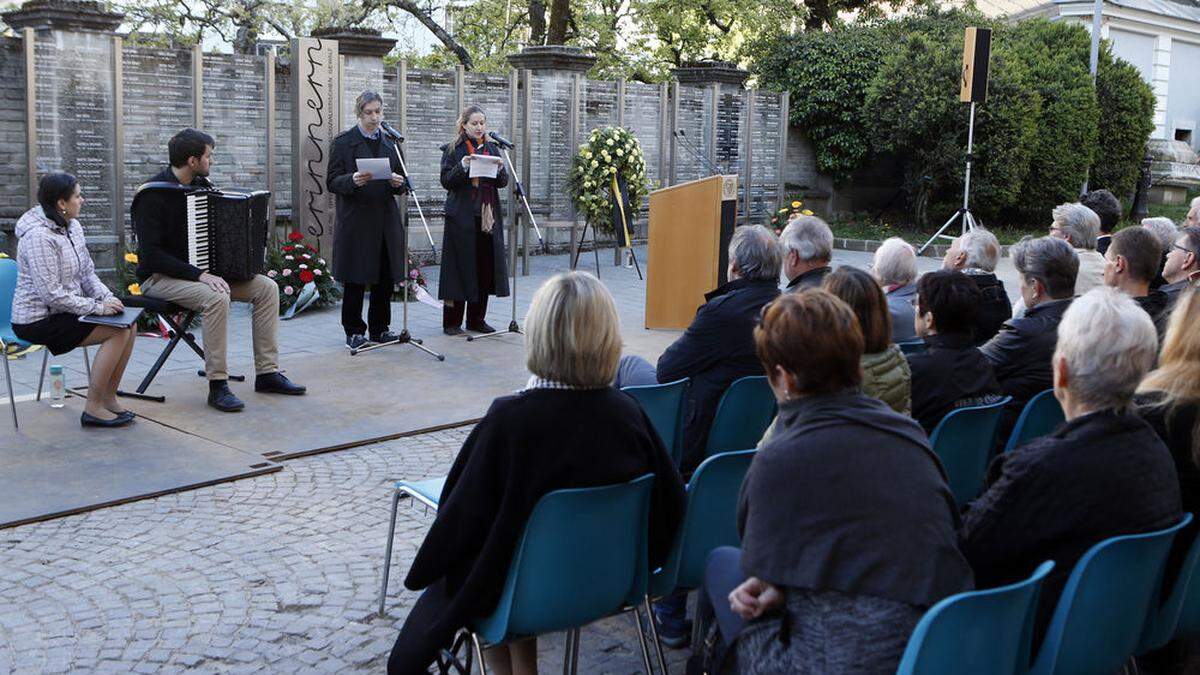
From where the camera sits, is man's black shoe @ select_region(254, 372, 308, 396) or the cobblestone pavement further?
man's black shoe @ select_region(254, 372, 308, 396)

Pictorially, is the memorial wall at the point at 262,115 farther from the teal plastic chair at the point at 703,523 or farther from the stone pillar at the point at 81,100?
the teal plastic chair at the point at 703,523

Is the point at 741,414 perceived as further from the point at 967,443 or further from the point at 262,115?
the point at 262,115

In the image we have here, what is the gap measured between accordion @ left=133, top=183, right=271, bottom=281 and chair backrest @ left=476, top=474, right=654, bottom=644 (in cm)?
442

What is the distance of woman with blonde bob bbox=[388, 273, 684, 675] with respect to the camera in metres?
3.00

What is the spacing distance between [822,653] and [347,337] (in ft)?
22.1

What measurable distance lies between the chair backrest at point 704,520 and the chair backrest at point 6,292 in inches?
181

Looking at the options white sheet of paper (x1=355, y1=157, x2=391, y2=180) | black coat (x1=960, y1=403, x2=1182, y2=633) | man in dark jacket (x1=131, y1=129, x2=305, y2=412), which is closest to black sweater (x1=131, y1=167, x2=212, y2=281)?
man in dark jacket (x1=131, y1=129, x2=305, y2=412)

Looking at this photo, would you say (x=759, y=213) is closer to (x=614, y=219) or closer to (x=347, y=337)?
(x=614, y=219)

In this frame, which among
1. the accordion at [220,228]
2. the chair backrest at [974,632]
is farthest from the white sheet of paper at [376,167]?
the chair backrest at [974,632]

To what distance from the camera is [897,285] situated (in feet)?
17.5

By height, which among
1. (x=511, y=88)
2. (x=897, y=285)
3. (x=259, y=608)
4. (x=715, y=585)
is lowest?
(x=259, y=608)

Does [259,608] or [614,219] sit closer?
[259,608]

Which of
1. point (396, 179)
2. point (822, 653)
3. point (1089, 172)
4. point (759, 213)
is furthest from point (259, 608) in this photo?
point (1089, 172)

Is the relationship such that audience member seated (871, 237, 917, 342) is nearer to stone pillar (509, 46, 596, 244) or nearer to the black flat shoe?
the black flat shoe
